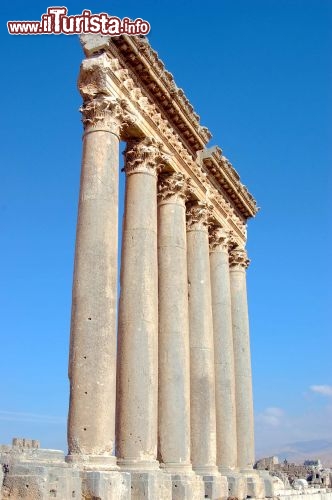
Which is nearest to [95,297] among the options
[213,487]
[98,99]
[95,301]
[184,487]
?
[95,301]

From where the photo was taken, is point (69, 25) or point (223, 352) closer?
point (69, 25)

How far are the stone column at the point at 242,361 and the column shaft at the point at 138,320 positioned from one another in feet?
39.1

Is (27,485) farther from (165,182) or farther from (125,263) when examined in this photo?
(165,182)

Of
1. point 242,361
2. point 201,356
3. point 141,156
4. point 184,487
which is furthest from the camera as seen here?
point 242,361

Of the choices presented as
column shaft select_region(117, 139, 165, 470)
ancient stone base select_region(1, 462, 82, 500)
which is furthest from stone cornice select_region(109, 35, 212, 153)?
ancient stone base select_region(1, 462, 82, 500)

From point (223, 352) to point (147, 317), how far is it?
9670 millimetres

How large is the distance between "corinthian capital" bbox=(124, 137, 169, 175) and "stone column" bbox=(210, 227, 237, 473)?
9.02 meters

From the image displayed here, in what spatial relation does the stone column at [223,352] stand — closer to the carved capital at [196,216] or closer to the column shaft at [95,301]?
the carved capital at [196,216]

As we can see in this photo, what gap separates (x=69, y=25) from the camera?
1956cm

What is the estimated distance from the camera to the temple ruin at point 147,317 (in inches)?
612

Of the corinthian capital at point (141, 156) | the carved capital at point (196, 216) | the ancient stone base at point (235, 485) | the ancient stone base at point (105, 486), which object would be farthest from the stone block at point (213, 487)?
the corinthian capital at point (141, 156)

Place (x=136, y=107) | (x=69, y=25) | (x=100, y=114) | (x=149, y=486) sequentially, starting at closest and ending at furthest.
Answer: (x=149, y=486) → (x=100, y=114) → (x=69, y=25) → (x=136, y=107)

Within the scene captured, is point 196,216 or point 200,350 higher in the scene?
point 196,216

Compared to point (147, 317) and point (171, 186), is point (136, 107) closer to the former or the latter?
point (171, 186)
